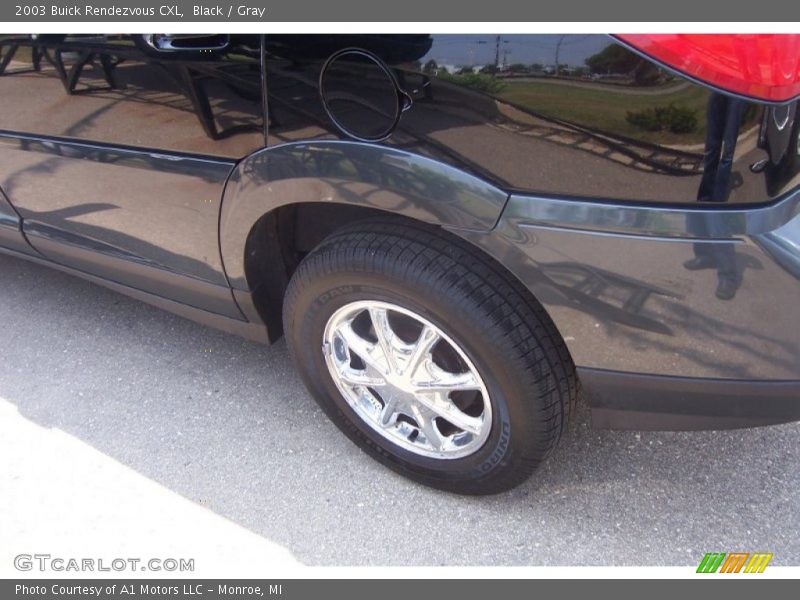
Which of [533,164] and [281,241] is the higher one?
[533,164]

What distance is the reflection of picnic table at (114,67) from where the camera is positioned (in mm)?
1716

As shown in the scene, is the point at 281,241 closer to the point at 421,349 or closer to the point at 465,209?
the point at 421,349

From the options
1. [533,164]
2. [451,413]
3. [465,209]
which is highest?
[533,164]

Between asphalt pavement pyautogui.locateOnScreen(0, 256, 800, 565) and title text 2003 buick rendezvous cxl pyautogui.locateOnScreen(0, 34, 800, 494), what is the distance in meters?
0.18

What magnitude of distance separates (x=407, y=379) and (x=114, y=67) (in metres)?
1.27

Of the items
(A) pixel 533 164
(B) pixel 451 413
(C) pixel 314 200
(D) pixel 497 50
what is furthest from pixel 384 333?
(D) pixel 497 50

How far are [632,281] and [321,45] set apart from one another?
931mm

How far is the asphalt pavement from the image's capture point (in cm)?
193

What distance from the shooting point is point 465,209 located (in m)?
1.53

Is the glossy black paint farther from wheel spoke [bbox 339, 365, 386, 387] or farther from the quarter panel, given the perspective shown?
wheel spoke [bbox 339, 365, 386, 387]

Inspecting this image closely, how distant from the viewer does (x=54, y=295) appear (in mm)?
3242

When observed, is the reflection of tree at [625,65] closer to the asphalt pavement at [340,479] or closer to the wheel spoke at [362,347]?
the wheel spoke at [362,347]

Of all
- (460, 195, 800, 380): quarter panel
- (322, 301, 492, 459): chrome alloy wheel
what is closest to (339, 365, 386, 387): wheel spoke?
(322, 301, 492, 459): chrome alloy wheel

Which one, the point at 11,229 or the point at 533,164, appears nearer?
the point at 533,164
